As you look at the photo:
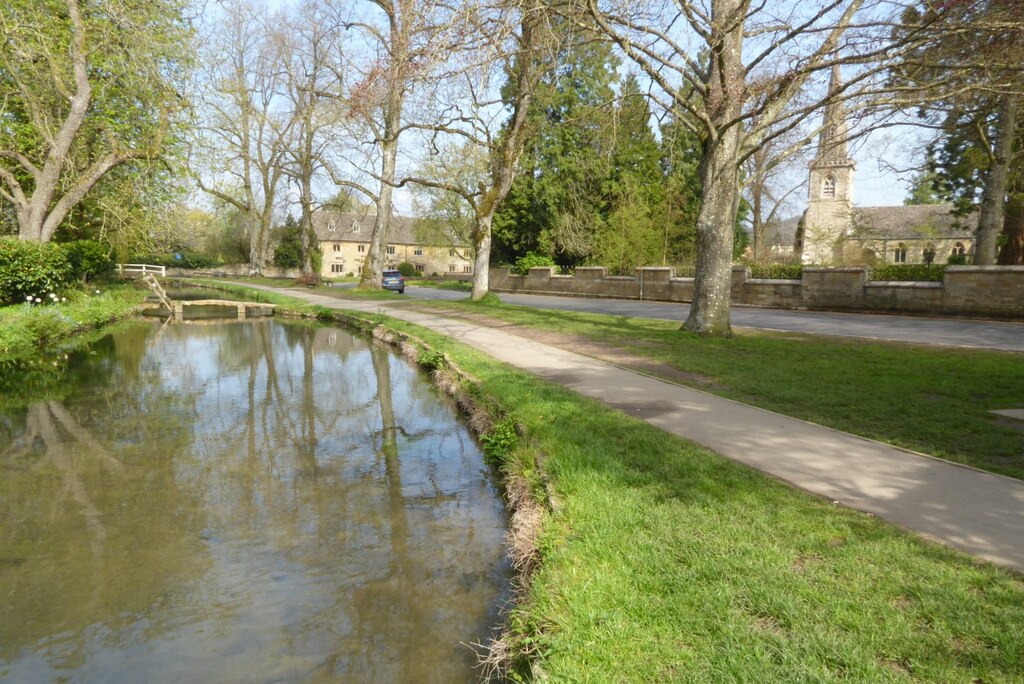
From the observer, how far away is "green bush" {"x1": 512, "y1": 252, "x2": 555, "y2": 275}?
3850 centimetres

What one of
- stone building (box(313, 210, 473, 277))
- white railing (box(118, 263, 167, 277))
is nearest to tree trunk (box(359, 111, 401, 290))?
white railing (box(118, 263, 167, 277))

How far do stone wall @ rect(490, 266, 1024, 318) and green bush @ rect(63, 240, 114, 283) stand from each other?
72.0 feet

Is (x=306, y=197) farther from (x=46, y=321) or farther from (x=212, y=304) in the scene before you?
(x=46, y=321)

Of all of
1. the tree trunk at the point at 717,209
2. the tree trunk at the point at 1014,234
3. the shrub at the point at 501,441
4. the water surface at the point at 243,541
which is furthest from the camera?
the tree trunk at the point at 1014,234

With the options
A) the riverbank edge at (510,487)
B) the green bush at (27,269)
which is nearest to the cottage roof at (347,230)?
the green bush at (27,269)

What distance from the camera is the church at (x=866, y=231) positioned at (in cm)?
4159

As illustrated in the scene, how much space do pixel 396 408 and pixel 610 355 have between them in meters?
4.07

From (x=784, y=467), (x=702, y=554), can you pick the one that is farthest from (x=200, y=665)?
(x=784, y=467)

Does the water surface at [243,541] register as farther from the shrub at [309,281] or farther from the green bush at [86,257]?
the shrub at [309,281]

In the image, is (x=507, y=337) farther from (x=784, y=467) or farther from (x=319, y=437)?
(x=784, y=467)

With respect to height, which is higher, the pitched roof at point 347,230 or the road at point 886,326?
the pitched roof at point 347,230

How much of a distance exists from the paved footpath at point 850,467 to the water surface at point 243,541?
2163 mm

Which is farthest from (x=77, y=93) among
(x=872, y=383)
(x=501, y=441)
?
(x=872, y=383)

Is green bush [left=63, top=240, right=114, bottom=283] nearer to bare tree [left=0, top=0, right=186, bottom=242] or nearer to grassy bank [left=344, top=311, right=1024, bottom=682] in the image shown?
bare tree [left=0, top=0, right=186, bottom=242]
